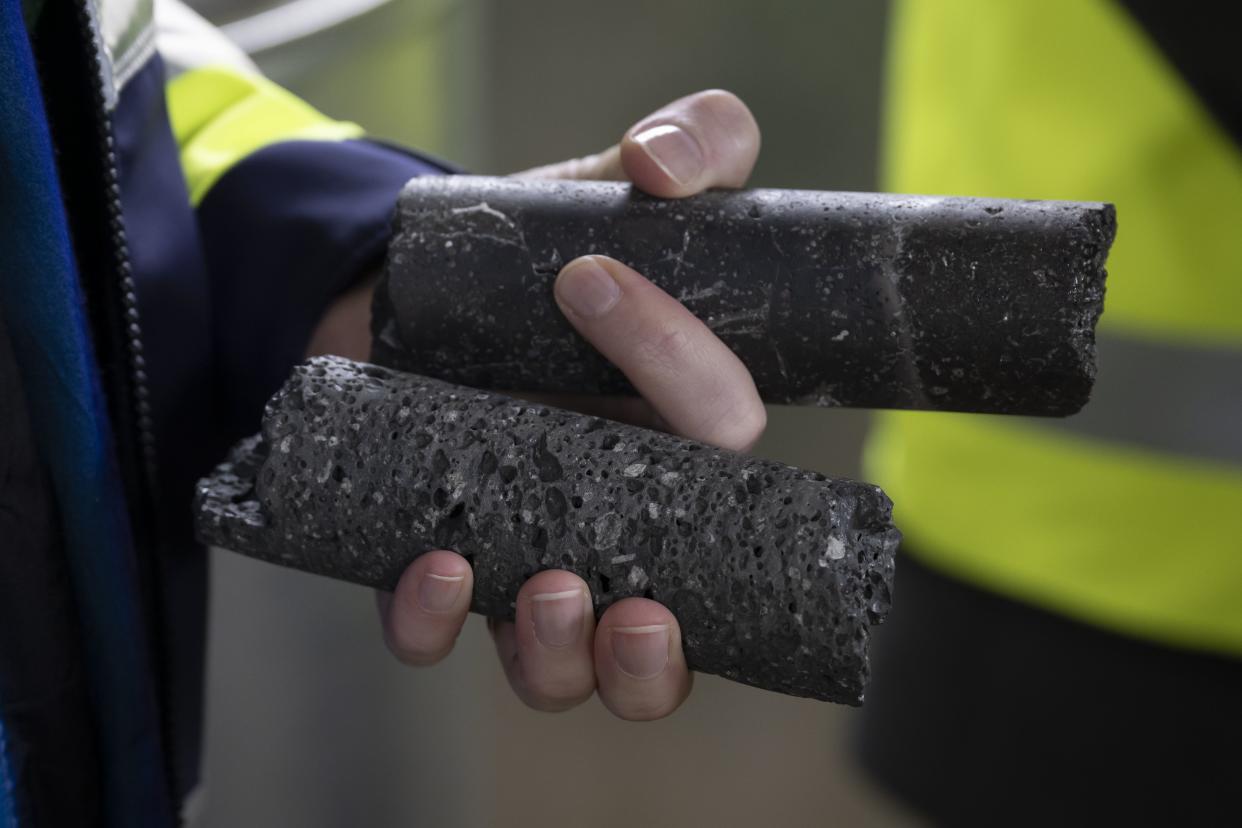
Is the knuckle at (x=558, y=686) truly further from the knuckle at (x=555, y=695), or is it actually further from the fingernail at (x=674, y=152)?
the fingernail at (x=674, y=152)

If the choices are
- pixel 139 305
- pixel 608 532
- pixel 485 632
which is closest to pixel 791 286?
pixel 608 532

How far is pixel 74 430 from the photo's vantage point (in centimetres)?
62

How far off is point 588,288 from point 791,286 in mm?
124

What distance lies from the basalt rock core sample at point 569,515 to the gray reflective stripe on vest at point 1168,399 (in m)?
0.48

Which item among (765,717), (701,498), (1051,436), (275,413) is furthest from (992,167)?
(765,717)

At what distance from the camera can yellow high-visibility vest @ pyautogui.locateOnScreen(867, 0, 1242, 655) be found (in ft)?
3.31

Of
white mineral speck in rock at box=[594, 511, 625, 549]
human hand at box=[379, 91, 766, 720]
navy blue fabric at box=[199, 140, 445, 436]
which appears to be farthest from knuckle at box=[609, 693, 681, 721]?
navy blue fabric at box=[199, 140, 445, 436]

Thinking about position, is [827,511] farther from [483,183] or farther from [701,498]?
[483,183]

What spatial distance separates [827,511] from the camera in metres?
0.66

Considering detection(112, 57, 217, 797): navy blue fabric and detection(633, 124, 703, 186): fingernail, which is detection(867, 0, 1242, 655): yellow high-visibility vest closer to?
detection(633, 124, 703, 186): fingernail

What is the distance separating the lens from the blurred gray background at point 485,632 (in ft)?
3.87

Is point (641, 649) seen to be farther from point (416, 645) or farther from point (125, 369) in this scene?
point (125, 369)

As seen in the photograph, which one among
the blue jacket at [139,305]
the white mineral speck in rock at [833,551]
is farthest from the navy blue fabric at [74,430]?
the white mineral speck in rock at [833,551]

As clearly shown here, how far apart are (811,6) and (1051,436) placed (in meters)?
1.64
